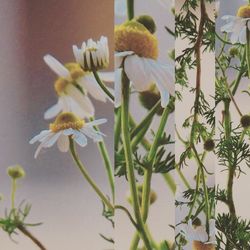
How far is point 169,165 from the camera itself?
1900 mm

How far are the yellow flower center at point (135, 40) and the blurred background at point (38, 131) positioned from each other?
0.16 metres

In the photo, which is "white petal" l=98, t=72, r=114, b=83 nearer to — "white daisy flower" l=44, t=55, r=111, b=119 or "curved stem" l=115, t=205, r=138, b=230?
"white daisy flower" l=44, t=55, r=111, b=119

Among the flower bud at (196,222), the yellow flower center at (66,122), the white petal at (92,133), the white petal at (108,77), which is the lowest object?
the flower bud at (196,222)

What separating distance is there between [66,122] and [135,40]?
434 millimetres

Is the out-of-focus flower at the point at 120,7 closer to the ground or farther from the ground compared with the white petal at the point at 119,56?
farther from the ground

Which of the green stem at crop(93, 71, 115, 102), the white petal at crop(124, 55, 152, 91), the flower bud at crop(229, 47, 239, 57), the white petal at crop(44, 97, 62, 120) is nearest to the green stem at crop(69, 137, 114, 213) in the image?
the white petal at crop(44, 97, 62, 120)

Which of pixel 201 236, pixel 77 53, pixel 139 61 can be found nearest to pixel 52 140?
pixel 77 53

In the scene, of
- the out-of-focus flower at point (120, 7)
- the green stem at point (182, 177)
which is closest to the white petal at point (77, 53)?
the out-of-focus flower at point (120, 7)

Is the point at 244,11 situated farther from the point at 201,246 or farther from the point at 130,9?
the point at 201,246

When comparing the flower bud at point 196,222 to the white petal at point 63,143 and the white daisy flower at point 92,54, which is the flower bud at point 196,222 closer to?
the white petal at point 63,143

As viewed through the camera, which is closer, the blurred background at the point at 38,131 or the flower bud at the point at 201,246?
the blurred background at the point at 38,131

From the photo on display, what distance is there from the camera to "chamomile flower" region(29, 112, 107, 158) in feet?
6.00

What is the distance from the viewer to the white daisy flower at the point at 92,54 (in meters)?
1.85

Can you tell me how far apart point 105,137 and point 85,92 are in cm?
20
